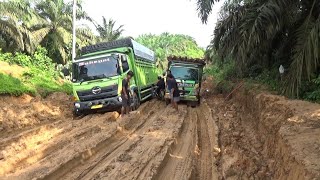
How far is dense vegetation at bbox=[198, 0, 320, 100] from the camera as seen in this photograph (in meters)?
9.70

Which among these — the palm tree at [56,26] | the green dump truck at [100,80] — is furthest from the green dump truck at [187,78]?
the palm tree at [56,26]

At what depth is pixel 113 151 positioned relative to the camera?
8.48 m

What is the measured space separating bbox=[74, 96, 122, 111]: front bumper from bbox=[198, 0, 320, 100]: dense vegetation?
4762mm

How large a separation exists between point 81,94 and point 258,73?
10618 millimetres

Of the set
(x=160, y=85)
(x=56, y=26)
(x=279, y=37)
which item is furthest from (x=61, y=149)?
(x=56, y=26)

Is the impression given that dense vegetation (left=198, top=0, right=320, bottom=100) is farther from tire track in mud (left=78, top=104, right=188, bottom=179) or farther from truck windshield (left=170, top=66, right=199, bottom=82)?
tire track in mud (left=78, top=104, right=188, bottom=179)

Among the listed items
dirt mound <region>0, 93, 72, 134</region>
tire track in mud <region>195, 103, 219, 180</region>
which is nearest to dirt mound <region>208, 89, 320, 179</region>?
tire track in mud <region>195, 103, 219, 180</region>

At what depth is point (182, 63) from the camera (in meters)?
18.9

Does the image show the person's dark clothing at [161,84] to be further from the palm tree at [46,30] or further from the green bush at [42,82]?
the palm tree at [46,30]

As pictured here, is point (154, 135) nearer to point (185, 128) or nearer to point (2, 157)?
point (185, 128)

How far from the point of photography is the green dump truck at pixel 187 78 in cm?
1800

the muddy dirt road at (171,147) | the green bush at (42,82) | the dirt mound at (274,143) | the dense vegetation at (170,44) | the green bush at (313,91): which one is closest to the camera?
the dirt mound at (274,143)

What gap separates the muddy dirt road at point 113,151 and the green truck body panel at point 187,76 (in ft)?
18.2

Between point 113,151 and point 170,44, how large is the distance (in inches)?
2736
